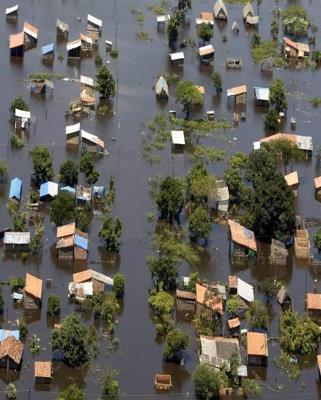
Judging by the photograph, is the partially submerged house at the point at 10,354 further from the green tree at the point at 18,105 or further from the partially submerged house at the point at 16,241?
the green tree at the point at 18,105

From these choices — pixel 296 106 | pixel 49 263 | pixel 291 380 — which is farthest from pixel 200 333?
pixel 296 106

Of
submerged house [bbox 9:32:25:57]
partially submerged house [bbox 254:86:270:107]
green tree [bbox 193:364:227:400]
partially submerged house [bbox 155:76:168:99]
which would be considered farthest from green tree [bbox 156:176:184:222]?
submerged house [bbox 9:32:25:57]

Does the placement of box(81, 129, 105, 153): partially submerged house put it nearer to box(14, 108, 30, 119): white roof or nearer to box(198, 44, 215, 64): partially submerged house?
box(14, 108, 30, 119): white roof

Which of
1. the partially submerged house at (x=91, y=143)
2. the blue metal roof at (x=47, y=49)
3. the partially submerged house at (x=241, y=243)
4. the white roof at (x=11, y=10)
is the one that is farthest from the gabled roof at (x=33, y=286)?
the white roof at (x=11, y=10)

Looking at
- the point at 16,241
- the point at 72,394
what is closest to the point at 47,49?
the point at 16,241

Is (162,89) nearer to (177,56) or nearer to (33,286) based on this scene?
(177,56)

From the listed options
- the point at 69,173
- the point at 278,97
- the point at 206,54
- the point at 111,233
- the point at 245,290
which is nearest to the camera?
the point at 245,290

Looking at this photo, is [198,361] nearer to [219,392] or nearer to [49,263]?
[219,392]
